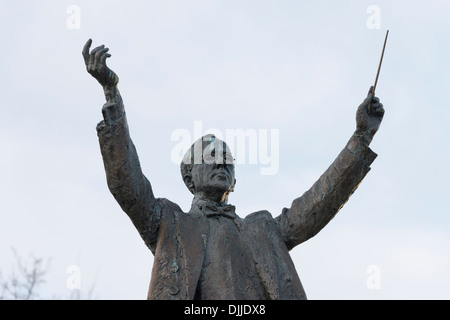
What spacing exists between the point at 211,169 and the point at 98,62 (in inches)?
58.1

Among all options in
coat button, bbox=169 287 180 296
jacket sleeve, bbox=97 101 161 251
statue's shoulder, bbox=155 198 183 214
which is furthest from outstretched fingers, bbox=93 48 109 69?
coat button, bbox=169 287 180 296

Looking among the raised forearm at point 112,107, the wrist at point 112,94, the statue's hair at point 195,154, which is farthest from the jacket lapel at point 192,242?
the wrist at point 112,94

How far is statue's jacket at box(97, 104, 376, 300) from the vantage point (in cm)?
797

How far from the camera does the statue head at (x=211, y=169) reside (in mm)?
8609

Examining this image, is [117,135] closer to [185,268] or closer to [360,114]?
[185,268]

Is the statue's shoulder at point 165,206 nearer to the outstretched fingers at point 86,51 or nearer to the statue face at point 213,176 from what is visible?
the statue face at point 213,176

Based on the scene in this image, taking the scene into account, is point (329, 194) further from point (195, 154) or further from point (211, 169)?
point (195, 154)

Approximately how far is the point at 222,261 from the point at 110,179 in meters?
1.15

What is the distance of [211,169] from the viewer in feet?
28.4

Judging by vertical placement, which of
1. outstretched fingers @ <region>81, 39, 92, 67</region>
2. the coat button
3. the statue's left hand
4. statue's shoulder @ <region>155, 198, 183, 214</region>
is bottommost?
the coat button

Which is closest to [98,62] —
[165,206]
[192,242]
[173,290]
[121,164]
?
[121,164]

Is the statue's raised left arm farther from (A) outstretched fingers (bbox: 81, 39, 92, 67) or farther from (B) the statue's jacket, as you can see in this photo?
(A) outstretched fingers (bbox: 81, 39, 92, 67)
